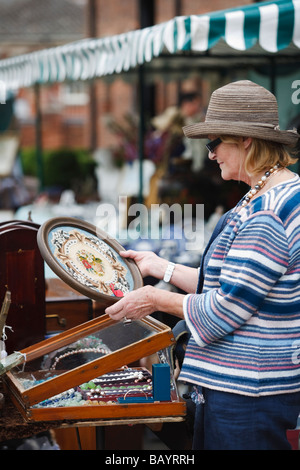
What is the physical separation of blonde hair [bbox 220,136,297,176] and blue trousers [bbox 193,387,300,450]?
2.16 feet

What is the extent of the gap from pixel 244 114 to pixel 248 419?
0.88 m

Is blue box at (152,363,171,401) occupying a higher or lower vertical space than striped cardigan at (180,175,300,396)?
lower

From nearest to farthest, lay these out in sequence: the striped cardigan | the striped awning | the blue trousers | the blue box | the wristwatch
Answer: the striped cardigan, the blue trousers, the blue box, the wristwatch, the striped awning

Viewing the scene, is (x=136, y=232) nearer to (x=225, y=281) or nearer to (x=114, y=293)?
(x=114, y=293)

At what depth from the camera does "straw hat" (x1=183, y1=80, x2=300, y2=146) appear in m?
1.94

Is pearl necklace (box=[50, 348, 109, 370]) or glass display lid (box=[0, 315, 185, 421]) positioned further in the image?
pearl necklace (box=[50, 348, 109, 370])

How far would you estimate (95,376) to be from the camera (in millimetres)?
2070

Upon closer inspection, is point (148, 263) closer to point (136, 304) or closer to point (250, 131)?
point (136, 304)

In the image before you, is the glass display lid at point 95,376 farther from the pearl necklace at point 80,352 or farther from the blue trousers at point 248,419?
the blue trousers at point 248,419

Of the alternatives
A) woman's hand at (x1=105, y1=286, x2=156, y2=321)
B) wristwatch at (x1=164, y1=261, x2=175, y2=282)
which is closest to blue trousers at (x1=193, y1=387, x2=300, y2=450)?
woman's hand at (x1=105, y1=286, x2=156, y2=321)

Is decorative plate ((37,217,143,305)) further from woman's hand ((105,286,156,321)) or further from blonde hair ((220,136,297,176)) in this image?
blonde hair ((220,136,297,176))

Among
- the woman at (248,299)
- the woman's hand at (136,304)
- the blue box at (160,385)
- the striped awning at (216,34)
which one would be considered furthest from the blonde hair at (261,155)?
the striped awning at (216,34)

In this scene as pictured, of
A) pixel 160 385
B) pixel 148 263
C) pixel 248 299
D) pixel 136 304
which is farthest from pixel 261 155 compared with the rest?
pixel 160 385
